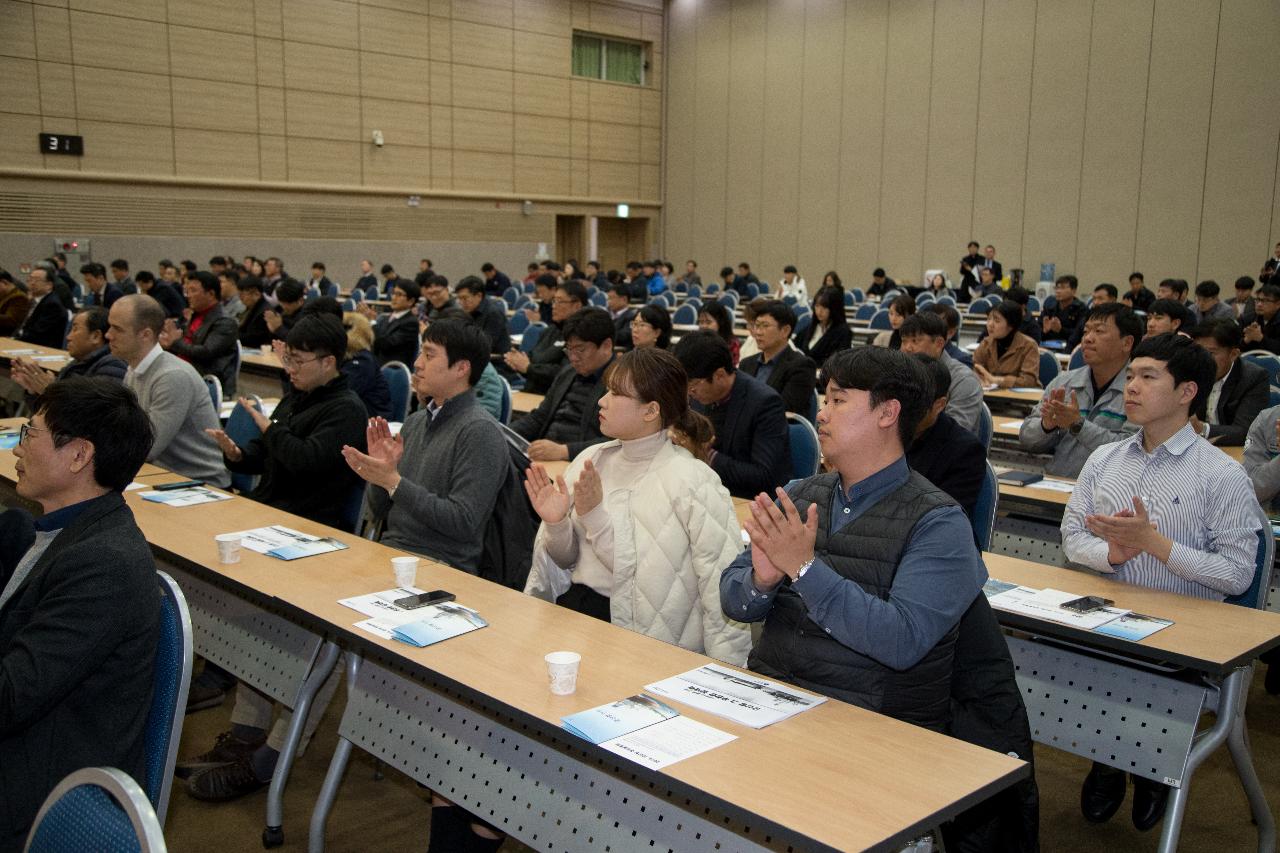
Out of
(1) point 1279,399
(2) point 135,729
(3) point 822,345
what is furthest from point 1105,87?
(2) point 135,729

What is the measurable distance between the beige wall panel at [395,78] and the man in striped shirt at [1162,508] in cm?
1735

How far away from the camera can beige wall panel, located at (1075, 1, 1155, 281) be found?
15.5 metres

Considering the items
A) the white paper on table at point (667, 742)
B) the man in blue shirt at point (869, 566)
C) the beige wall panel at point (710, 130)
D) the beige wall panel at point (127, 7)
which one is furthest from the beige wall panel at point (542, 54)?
the white paper on table at point (667, 742)

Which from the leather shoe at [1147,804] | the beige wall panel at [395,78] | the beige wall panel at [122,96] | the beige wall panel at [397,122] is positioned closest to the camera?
the leather shoe at [1147,804]

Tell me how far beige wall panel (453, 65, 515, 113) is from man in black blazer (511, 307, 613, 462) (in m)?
15.7

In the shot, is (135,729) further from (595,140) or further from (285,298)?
(595,140)

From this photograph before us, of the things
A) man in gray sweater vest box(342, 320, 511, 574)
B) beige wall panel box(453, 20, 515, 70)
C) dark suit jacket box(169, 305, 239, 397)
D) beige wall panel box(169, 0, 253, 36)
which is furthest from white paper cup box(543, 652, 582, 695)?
beige wall panel box(453, 20, 515, 70)

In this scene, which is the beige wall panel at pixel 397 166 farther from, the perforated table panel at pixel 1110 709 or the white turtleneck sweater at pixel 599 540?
the perforated table panel at pixel 1110 709

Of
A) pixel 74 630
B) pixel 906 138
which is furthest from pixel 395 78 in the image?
pixel 74 630

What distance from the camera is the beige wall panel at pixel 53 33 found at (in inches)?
587

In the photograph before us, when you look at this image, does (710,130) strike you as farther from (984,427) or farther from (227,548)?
(227,548)

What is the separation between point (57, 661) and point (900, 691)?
1.60 m

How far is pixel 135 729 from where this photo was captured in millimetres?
2008

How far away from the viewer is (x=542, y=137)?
20.6 metres
